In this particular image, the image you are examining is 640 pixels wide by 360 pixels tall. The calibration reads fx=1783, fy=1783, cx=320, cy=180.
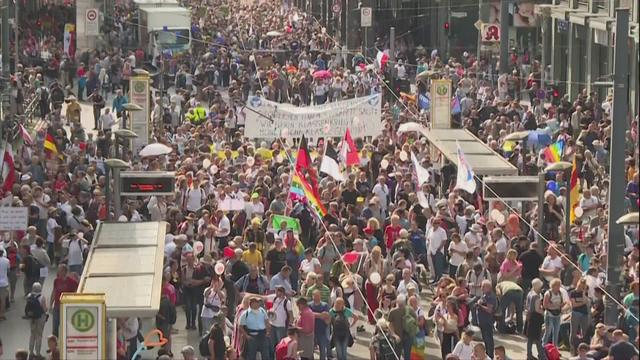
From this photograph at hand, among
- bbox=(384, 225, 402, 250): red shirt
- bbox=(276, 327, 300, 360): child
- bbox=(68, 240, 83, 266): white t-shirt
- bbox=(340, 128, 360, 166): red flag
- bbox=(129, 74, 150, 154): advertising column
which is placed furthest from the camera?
bbox=(129, 74, 150, 154): advertising column

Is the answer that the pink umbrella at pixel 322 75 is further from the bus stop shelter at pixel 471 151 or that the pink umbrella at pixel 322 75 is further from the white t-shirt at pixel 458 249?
the white t-shirt at pixel 458 249

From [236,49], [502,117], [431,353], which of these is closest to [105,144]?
[502,117]

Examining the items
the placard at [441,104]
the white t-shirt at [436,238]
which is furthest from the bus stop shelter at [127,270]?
the placard at [441,104]

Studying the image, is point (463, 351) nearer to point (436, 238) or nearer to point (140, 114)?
point (436, 238)

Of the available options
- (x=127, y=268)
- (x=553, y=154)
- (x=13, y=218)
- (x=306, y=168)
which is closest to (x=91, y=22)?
(x=553, y=154)

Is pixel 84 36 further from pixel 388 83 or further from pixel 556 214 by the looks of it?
pixel 556 214

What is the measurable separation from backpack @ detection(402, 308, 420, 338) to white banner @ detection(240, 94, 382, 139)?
51.5ft

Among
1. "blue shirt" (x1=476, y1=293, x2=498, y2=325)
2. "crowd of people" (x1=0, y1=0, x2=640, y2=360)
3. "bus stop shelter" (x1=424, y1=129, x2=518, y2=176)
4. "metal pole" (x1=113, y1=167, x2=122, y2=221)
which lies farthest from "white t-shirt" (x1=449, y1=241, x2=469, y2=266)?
"metal pole" (x1=113, y1=167, x2=122, y2=221)

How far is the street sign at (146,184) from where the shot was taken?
29.3 meters

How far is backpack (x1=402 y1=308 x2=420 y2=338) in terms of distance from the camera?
22.8m

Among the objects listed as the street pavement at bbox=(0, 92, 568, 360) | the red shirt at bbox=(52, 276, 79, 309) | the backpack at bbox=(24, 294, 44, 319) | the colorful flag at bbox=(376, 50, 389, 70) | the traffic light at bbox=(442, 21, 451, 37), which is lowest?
the street pavement at bbox=(0, 92, 568, 360)

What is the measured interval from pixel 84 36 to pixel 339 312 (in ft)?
139

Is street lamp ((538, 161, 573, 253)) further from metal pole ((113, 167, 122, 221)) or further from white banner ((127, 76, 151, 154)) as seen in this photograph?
white banner ((127, 76, 151, 154))

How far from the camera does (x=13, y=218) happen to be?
27.8 metres
